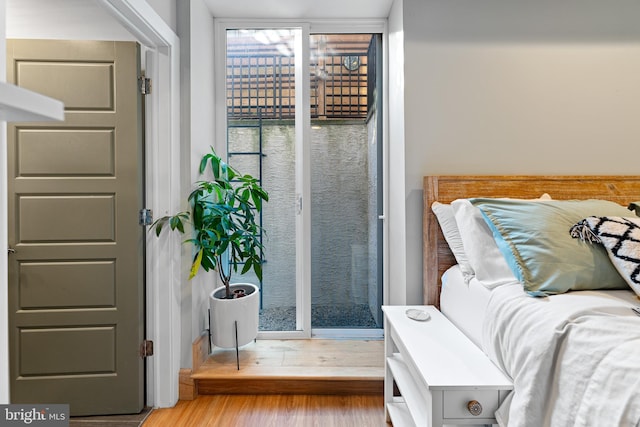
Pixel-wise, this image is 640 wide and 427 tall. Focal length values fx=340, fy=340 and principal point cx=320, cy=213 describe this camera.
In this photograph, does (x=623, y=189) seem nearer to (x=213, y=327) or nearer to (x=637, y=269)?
(x=637, y=269)

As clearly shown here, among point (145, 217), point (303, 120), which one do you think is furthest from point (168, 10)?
point (145, 217)

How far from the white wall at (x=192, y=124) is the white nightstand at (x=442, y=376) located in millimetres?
1162

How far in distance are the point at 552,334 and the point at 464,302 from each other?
560 mm

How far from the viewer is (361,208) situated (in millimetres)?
2576

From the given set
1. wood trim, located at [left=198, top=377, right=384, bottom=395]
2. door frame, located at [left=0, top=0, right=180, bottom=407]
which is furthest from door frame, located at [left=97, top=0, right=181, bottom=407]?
wood trim, located at [left=198, top=377, right=384, bottom=395]

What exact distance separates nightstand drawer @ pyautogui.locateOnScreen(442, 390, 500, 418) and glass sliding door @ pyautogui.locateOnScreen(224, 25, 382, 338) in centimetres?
146

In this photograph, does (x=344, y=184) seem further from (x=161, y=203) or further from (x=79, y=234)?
(x=79, y=234)

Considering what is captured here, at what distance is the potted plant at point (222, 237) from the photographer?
1.97m

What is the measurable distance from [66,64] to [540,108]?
8.63ft

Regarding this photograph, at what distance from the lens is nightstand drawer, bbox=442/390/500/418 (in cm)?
108

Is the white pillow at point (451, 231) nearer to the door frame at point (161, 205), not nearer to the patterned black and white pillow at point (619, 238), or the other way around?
the patterned black and white pillow at point (619, 238)

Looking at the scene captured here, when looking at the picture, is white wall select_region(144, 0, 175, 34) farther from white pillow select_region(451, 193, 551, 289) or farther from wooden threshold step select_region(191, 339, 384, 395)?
wooden threshold step select_region(191, 339, 384, 395)

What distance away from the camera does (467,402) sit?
1.08 metres

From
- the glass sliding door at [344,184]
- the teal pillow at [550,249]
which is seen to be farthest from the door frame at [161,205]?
the teal pillow at [550,249]
